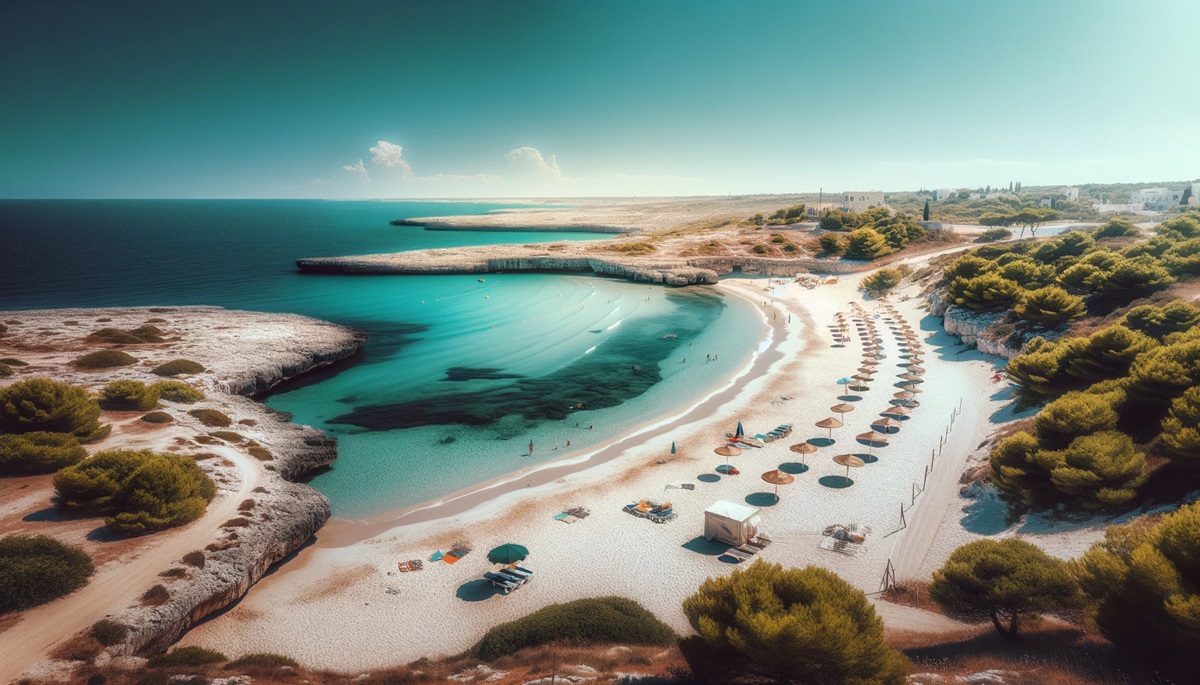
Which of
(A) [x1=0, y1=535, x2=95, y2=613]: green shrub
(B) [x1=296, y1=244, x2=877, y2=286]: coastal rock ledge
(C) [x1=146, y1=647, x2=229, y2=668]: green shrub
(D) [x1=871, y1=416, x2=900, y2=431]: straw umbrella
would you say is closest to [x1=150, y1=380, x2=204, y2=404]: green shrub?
(A) [x1=0, y1=535, x2=95, y2=613]: green shrub

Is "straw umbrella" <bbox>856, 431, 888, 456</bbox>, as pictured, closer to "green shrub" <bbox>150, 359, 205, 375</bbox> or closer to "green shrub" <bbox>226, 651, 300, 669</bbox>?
"green shrub" <bbox>226, 651, 300, 669</bbox>

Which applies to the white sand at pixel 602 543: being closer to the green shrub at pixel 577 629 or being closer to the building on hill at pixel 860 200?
the green shrub at pixel 577 629

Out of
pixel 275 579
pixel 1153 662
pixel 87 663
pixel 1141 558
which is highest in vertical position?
pixel 1141 558

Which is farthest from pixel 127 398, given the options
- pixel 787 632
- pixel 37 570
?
pixel 787 632

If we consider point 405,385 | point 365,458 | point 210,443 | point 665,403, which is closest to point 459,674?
point 365,458

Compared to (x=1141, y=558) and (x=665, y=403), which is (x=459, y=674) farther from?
(x=665, y=403)

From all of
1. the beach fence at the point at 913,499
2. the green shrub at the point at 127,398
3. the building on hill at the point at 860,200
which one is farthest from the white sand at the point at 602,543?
the building on hill at the point at 860,200
